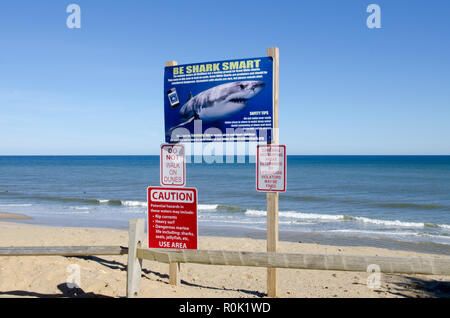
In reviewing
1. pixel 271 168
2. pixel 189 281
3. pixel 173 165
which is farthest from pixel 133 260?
pixel 189 281

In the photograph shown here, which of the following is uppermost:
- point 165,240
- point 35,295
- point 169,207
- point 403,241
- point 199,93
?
point 199,93

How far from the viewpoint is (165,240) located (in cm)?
596

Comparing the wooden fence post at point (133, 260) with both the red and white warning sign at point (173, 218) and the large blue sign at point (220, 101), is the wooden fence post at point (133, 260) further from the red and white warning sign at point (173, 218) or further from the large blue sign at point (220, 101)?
the large blue sign at point (220, 101)

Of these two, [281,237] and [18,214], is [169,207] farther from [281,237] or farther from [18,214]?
[18,214]

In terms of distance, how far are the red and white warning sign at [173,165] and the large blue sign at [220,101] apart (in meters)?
0.22

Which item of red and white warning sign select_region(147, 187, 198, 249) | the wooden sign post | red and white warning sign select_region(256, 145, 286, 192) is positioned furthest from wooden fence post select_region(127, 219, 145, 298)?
the wooden sign post

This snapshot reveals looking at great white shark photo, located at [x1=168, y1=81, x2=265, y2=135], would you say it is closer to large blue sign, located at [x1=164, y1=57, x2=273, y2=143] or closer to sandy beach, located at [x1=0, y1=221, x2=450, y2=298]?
large blue sign, located at [x1=164, y1=57, x2=273, y2=143]

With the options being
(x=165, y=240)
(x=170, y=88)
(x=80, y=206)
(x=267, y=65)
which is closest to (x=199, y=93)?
(x=170, y=88)

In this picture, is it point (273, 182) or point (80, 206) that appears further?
point (80, 206)

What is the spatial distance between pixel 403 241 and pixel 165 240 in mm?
11043

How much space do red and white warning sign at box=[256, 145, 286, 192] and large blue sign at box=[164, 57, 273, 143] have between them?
21 centimetres

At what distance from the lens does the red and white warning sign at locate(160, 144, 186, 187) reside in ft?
20.2

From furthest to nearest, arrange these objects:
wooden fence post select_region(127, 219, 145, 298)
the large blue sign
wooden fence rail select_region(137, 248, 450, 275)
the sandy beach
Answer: the large blue sign < the sandy beach < wooden fence post select_region(127, 219, 145, 298) < wooden fence rail select_region(137, 248, 450, 275)
